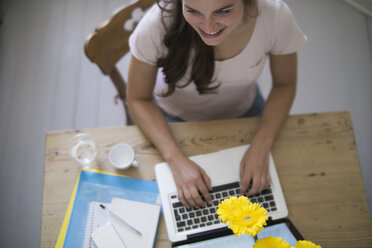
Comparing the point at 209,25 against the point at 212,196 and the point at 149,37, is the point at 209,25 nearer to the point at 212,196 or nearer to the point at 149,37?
the point at 149,37

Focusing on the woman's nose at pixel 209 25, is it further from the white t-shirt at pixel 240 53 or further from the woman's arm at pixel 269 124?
the woman's arm at pixel 269 124

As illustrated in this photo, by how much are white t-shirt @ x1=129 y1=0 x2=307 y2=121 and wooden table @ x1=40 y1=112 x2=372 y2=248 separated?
137 millimetres

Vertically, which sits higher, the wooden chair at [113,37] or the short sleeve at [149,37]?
the wooden chair at [113,37]

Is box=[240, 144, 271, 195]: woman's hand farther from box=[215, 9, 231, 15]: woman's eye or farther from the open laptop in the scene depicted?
box=[215, 9, 231, 15]: woman's eye

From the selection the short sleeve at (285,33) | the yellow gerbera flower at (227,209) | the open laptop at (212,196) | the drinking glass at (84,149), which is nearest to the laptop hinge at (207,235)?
the open laptop at (212,196)

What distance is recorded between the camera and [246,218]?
493mm

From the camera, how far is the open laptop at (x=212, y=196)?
79cm

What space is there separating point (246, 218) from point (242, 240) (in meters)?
0.28

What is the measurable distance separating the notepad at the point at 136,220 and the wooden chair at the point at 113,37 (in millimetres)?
516

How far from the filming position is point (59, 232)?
81cm

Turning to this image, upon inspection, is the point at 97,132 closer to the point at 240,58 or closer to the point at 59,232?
the point at 59,232

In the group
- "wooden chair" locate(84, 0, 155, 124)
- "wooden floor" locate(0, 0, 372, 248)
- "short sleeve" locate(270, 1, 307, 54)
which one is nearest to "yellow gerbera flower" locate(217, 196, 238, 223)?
"short sleeve" locate(270, 1, 307, 54)

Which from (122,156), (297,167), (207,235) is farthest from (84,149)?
(297,167)

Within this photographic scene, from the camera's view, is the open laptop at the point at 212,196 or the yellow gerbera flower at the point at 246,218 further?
the open laptop at the point at 212,196
